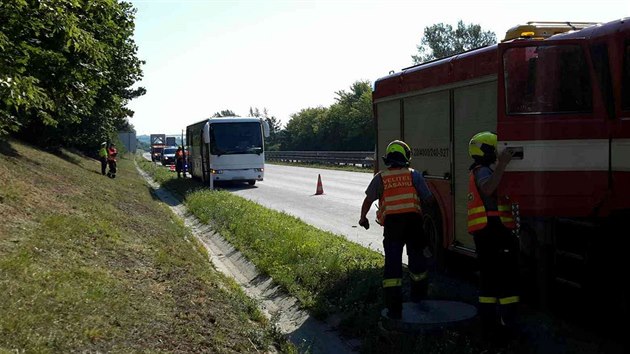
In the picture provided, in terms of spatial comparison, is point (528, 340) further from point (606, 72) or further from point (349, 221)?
point (349, 221)

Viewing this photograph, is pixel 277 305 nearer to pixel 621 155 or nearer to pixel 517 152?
pixel 517 152

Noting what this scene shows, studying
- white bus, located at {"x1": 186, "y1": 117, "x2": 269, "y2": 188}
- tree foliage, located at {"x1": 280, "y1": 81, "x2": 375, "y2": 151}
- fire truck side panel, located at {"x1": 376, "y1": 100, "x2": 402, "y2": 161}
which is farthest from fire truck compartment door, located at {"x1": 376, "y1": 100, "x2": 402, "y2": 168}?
tree foliage, located at {"x1": 280, "y1": 81, "x2": 375, "y2": 151}

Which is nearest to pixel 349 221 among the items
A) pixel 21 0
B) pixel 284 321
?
pixel 284 321

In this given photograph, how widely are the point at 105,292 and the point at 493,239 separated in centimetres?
382

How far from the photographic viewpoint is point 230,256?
39.0ft

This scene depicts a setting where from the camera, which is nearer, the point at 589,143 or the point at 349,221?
the point at 589,143

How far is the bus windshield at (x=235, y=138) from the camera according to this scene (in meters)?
27.7

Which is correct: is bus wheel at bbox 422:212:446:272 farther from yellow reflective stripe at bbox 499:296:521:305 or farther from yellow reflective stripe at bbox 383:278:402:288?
yellow reflective stripe at bbox 499:296:521:305

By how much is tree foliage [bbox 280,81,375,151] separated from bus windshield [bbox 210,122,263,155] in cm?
3096

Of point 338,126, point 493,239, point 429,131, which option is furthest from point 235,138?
point 338,126

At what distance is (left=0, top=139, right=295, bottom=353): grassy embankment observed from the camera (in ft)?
16.9

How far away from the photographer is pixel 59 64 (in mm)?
15922

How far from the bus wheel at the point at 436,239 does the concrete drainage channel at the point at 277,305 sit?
211 centimetres

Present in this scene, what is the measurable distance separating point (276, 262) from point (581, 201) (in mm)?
5313
